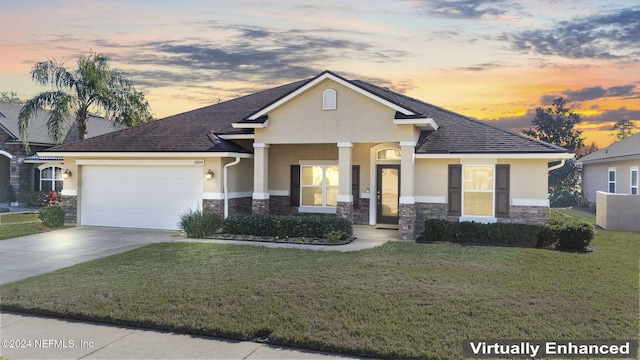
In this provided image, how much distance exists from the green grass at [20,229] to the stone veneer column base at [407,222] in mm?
11994

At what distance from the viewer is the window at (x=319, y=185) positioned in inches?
679

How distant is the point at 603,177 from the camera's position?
26.5 metres

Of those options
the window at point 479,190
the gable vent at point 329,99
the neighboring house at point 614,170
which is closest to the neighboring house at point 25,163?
the gable vent at point 329,99

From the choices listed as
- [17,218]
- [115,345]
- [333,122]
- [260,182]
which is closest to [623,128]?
[333,122]

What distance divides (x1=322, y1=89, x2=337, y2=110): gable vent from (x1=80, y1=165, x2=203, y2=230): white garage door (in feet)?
16.0

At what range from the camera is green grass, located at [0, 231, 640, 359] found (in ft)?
19.8

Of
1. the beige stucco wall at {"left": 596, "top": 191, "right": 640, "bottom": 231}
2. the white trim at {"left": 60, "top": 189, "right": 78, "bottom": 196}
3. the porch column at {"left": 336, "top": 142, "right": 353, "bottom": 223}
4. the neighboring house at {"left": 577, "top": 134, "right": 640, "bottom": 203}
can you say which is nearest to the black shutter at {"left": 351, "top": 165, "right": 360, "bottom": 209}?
the porch column at {"left": 336, "top": 142, "right": 353, "bottom": 223}

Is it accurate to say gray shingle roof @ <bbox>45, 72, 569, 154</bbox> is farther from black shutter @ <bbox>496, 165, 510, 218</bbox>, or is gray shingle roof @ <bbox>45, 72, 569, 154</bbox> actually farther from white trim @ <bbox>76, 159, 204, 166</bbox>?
black shutter @ <bbox>496, 165, 510, 218</bbox>

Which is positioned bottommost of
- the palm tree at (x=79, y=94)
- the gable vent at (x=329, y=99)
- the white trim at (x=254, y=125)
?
the white trim at (x=254, y=125)

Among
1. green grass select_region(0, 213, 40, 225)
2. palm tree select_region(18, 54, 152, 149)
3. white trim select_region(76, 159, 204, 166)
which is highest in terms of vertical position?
palm tree select_region(18, 54, 152, 149)

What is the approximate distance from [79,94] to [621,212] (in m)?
23.4

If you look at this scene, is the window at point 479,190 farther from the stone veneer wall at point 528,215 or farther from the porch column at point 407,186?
the porch column at point 407,186

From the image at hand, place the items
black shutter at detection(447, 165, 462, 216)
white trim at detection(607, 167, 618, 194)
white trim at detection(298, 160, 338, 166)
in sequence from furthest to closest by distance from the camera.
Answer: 1. white trim at detection(607, 167, 618, 194)
2. white trim at detection(298, 160, 338, 166)
3. black shutter at detection(447, 165, 462, 216)

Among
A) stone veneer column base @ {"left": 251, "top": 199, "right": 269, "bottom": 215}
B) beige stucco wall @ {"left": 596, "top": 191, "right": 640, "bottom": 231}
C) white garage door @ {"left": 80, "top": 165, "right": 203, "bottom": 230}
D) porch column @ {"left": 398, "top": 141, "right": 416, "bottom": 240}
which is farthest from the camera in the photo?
beige stucco wall @ {"left": 596, "top": 191, "right": 640, "bottom": 231}
